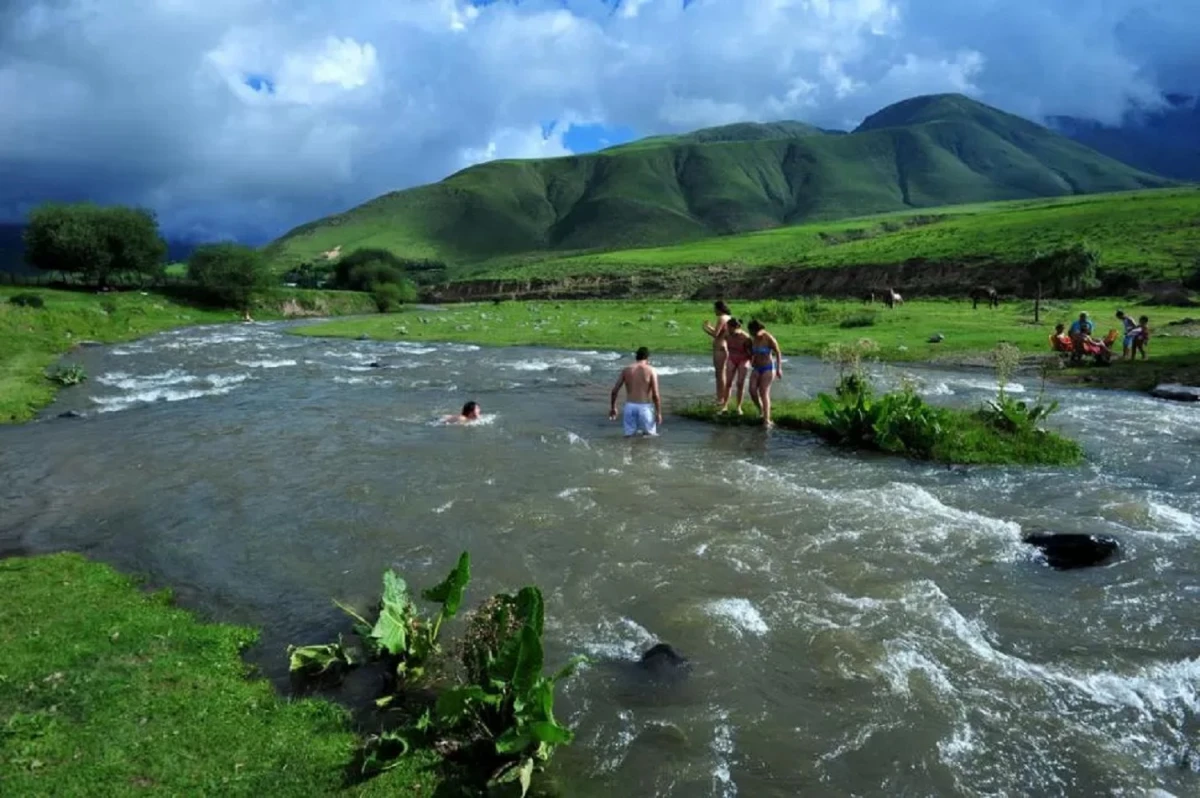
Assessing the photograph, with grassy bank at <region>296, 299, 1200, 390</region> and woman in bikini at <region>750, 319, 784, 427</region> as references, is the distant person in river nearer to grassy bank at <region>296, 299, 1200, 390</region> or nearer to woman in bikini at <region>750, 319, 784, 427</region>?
woman in bikini at <region>750, 319, 784, 427</region>

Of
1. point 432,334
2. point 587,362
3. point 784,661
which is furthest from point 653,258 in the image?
point 784,661

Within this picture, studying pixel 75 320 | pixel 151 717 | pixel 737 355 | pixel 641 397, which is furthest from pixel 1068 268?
pixel 75 320

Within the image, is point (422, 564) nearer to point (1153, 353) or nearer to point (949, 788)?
point (949, 788)

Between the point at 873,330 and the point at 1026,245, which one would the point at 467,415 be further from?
the point at 1026,245

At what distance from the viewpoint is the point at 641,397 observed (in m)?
20.7

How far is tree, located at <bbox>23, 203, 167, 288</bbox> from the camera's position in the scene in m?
Answer: 90.8

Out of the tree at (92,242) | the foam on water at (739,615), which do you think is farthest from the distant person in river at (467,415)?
the tree at (92,242)

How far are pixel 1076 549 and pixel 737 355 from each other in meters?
12.2

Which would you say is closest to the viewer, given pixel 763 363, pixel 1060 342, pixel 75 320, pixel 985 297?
pixel 763 363

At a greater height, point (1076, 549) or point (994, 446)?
point (994, 446)

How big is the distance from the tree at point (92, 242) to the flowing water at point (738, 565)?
274 feet

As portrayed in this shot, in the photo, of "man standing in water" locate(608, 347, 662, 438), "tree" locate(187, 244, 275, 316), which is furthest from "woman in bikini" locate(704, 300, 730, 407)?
"tree" locate(187, 244, 275, 316)

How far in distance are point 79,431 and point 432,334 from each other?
35.3 m

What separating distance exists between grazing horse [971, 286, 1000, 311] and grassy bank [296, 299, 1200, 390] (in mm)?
961
